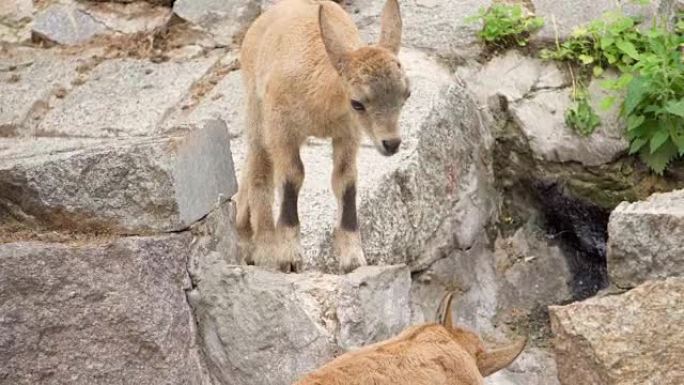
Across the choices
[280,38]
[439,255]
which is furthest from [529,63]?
[280,38]

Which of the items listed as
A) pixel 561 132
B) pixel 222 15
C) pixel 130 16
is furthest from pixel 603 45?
pixel 130 16

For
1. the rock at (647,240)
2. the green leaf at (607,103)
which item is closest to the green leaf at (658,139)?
the green leaf at (607,103)

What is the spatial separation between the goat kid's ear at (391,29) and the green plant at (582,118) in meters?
2.79

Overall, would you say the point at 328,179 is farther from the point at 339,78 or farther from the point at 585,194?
the point at 585,194

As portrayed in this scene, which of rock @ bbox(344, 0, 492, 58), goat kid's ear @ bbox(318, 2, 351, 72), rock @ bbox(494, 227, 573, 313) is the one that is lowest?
rock @ bbox(494, 227, 573, 313)

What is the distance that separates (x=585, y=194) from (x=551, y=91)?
0.78 metres

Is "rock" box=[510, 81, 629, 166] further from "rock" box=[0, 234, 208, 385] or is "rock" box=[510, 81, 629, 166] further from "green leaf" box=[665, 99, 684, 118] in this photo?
"rock" box=[0, 234, 208, 385]

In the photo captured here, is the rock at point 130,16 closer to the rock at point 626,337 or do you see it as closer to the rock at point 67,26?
the rock at point 67,26

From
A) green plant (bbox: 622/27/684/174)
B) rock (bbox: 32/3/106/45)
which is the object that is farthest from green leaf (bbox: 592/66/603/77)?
rock (bbox: 32/3/106/45)

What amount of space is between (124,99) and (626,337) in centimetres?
403

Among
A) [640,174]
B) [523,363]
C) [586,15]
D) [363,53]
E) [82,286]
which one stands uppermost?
[363,53]

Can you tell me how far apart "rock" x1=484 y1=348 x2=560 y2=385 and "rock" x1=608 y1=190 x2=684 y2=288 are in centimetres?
78

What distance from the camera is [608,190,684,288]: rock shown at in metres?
8.09

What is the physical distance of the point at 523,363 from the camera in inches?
348
